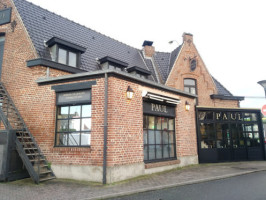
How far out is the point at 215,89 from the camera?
18156mm

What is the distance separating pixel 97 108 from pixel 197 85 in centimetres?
1109

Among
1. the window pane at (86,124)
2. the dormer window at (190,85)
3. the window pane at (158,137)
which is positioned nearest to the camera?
the window pane at (86,124)

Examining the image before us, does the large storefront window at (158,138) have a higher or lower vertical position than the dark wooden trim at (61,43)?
lower

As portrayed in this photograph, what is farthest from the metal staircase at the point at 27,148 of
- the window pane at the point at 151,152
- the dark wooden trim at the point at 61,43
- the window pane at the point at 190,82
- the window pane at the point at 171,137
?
the window pane at the point at 190,82

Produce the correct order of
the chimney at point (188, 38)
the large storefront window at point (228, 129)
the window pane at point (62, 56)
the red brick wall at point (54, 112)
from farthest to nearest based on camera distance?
the chimney at point (188, 38)
the large storefront window at point (228, 129)
the window pane at point (62, 56)
the red brick wall at point (54, 112)

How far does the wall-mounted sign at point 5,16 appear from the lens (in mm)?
11801

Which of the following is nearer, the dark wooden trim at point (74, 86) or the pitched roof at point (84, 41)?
the dark wooden trim at point (74, 86)

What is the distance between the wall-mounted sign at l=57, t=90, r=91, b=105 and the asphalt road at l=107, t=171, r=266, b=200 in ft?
13.6

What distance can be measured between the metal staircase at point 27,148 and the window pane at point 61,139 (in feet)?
2.69

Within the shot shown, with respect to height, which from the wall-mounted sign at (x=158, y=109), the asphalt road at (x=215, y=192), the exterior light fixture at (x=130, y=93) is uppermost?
the exterior light fixture at (x=130, y=93)

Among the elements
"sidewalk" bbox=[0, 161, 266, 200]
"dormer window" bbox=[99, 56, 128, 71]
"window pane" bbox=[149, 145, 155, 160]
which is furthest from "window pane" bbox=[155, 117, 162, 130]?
"dormer window" bbox=[99, 56, 128, 71]

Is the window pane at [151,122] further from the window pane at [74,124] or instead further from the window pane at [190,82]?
the window pane at [190,82]

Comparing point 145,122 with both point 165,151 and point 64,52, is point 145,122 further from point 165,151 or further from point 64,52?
point 64,52

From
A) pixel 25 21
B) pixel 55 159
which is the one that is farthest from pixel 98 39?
pixel 55 159
